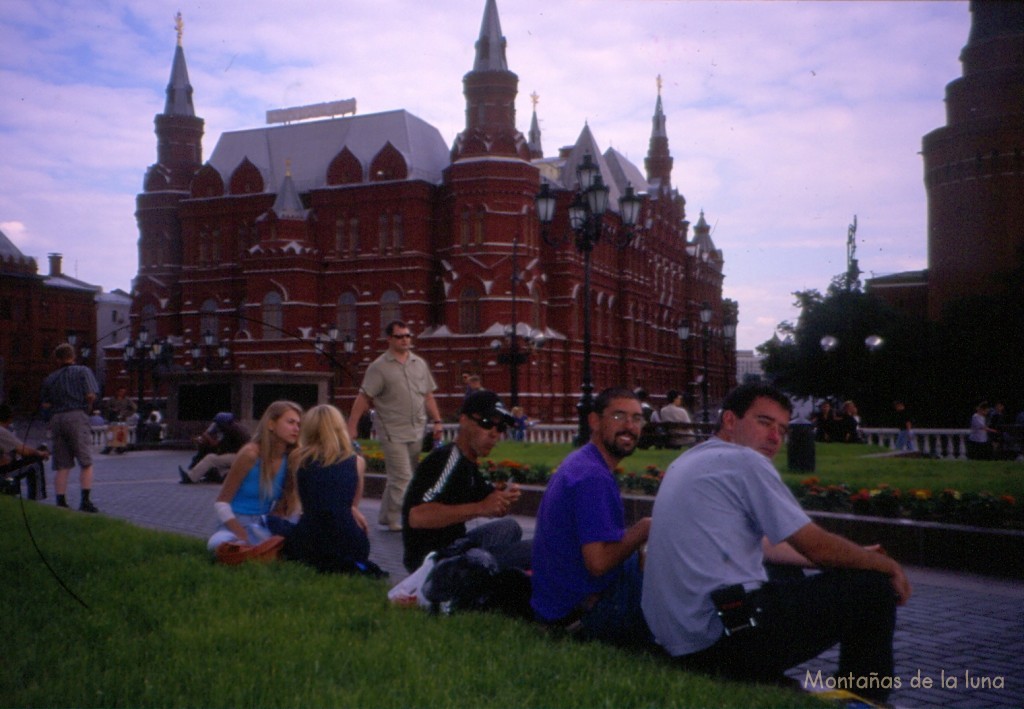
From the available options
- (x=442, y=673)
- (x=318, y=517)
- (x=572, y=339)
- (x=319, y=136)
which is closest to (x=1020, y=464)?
(x=318, y=517)

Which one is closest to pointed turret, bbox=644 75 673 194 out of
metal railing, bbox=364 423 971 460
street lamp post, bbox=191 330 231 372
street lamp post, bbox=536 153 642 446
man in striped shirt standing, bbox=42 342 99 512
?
street lamp post, bbox=191 330 231 372

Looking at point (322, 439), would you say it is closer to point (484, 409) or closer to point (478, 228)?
point (484, 409)

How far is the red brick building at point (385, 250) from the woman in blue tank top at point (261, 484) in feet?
113

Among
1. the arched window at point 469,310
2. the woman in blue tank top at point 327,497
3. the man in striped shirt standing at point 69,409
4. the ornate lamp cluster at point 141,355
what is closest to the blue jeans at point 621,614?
the woman in blue tank top at point 327,497

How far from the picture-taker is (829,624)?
383cm

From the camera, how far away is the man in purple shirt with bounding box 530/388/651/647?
443cm

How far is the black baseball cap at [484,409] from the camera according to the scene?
568 cm

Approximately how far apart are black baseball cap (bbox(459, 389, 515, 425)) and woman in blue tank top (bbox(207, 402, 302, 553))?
2.25 m

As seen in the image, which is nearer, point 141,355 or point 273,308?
point 141,355

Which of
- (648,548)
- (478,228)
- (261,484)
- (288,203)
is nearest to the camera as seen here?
(648,548)

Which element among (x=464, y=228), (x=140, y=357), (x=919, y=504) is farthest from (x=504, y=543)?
(x=464, y=228)

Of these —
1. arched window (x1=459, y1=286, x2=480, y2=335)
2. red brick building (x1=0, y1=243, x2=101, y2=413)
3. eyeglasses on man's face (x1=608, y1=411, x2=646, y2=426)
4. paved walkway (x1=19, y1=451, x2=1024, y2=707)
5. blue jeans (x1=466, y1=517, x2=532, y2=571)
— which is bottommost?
paved walkway (x1=19, y1=451, x2=1024, y2=707)

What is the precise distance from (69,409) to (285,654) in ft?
28.4

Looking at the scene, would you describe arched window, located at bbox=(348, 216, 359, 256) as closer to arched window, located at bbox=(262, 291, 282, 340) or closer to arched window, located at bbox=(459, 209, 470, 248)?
arched window, located at bbox=(262, 291, 282, 340)
